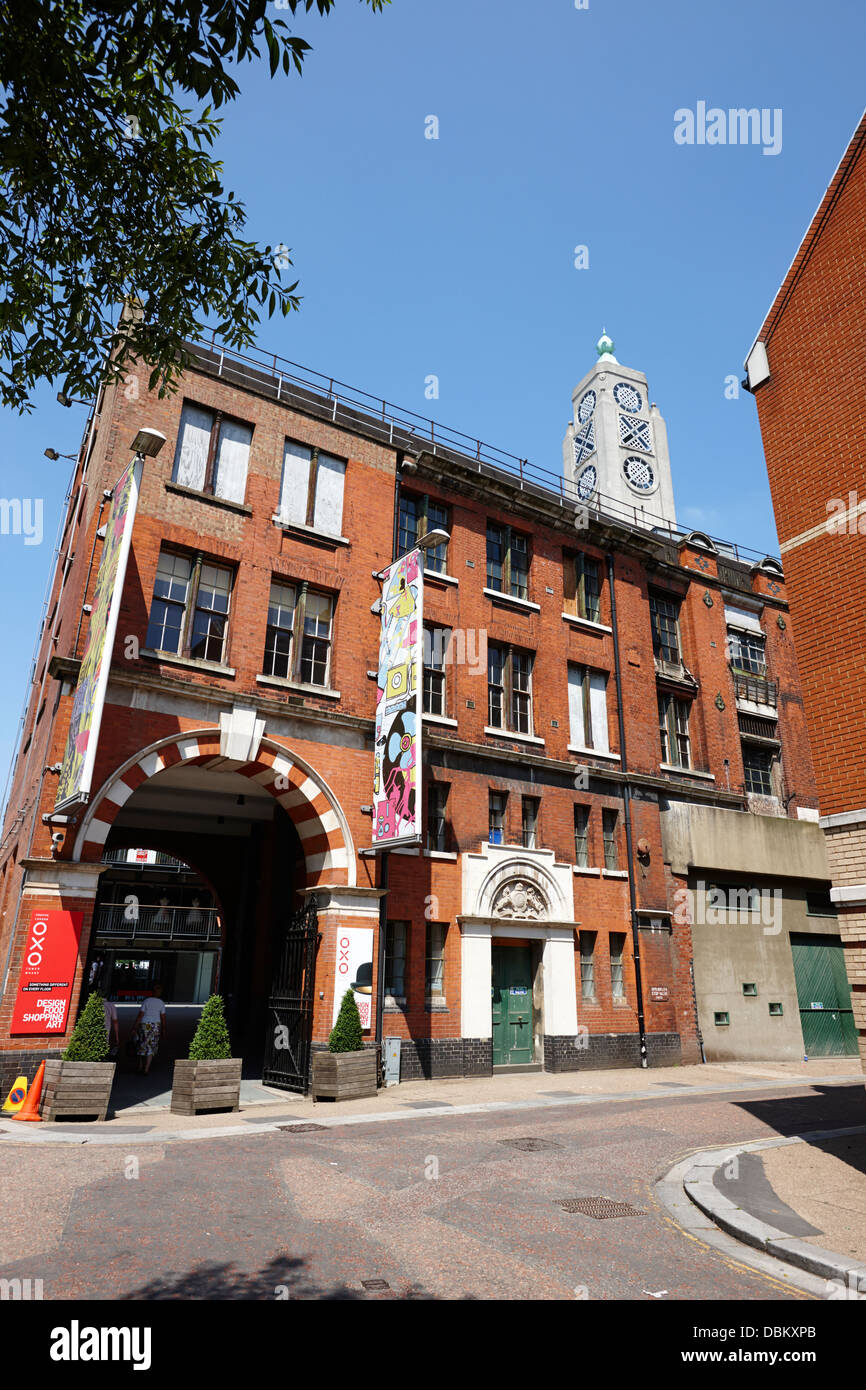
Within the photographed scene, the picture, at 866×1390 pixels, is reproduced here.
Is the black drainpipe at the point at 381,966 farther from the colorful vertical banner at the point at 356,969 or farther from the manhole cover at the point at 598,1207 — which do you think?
the manhole cover at the point at 598,1207

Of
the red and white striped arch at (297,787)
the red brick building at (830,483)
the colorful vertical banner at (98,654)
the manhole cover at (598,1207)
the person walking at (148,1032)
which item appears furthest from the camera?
the person walking at (148,1032)

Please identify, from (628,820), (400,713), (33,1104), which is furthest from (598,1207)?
(628,820)

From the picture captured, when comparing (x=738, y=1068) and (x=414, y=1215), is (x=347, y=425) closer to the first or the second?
(x=414, y=1215)

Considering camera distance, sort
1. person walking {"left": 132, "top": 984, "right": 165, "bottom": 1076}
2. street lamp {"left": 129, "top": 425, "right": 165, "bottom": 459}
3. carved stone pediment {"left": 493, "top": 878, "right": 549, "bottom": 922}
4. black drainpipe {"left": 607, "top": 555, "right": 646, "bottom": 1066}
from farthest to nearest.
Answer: black drainpipe {"left": 607, "top": 555, "right": 646, "bottom": 1066}
carved stone pediment {"left": 493, "top": 878, "right": 549, "bottom": 922}
person walking {"left": 132, "top": 984, "right": 165, "bottom": 1076}
street lamp {"left": 129, "top": 425, "right": 165, "bottom": 459}

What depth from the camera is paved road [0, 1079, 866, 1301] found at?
568cm

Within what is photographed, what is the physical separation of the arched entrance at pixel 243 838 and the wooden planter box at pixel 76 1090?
357 centimetres

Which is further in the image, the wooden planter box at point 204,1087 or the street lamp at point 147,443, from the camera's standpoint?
the street lamp at point 147,443

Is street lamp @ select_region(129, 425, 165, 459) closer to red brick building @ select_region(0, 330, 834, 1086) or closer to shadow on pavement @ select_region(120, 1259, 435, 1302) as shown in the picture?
red brick building @ select_region(0, 330, 834, 1086)

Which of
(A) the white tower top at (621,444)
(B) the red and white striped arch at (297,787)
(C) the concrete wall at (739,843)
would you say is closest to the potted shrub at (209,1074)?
(B) the red and white striped arch at (297,787)

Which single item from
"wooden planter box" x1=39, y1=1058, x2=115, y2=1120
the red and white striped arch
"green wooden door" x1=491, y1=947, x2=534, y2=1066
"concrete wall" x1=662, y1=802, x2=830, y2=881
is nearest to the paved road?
"wooden planter box" x1=39, y1=1058, x2=115, y2=1120

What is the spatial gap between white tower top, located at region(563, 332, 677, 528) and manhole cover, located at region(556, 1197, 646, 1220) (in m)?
55.5

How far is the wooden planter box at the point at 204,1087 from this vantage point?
13.7 metres
